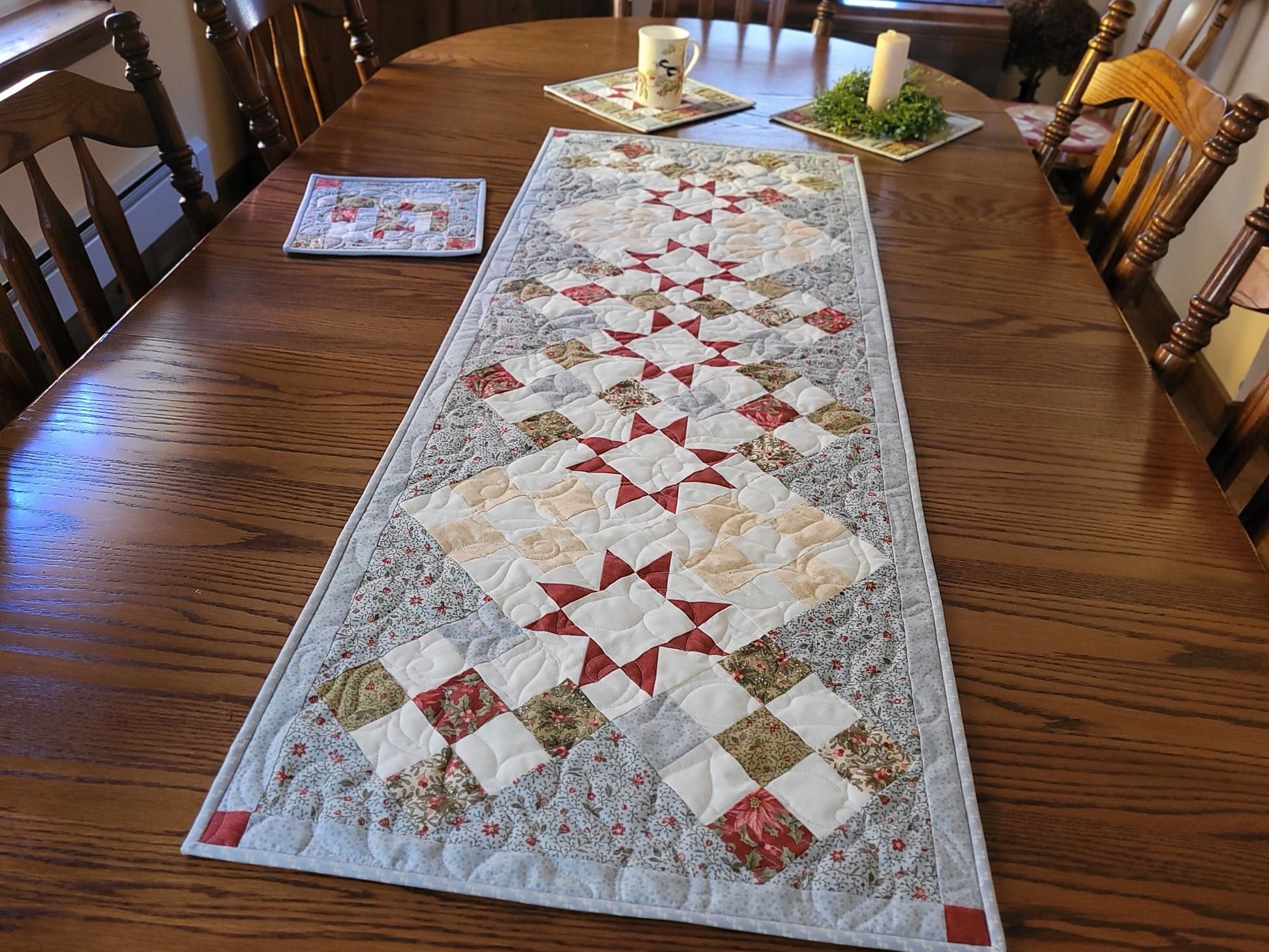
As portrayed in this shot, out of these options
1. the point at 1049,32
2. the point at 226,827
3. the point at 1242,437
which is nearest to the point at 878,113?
the point at 1242,437

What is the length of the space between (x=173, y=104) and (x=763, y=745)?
2502 millimetres

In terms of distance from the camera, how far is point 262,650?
0.72 m

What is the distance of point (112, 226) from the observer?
3.82 feet

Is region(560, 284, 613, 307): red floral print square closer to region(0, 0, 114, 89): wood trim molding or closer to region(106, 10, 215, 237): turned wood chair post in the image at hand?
region(106, 10, 215, 237): turned wood chair post

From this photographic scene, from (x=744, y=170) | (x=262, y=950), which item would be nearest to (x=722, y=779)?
(x=262, y=950)

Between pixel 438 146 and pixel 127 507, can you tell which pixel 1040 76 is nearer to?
pixel 438 146

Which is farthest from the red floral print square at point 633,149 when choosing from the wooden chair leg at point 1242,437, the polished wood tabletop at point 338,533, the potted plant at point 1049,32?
the potted plant at point 1049,32

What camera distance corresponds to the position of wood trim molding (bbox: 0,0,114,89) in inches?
71.6

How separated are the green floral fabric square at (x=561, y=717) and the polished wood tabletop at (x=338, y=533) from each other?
4.6 inches

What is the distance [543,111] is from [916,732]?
126 centimetres

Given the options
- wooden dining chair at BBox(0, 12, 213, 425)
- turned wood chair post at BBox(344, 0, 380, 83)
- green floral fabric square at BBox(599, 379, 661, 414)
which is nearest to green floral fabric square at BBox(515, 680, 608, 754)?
green floral fabric square at BBox(599, 379, 661, 414)

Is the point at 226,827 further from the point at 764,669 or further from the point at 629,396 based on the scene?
the point at 629,396

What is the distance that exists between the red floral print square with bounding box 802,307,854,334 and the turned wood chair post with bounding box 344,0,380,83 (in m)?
1.06

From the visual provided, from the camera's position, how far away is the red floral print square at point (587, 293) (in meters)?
1.14
